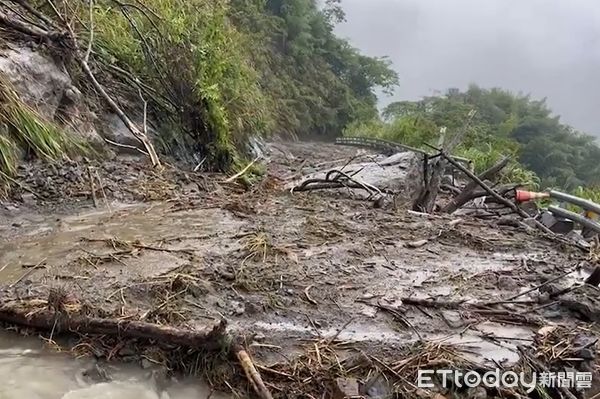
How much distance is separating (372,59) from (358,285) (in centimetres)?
3043

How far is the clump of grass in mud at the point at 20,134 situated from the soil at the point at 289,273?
160 mm

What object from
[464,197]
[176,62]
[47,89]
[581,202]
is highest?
[176,62]

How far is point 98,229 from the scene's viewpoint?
372 centimetres

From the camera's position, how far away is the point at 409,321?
272 cm

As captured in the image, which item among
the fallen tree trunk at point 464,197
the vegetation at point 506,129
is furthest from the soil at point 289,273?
the vegetation at point 506,129

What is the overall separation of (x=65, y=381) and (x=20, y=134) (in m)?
3.18

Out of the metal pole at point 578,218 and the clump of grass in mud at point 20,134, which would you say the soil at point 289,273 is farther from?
the metal pole at point 578,218

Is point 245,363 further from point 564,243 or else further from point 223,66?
point 223,66

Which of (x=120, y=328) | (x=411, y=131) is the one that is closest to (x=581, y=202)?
(x=120, y=328)

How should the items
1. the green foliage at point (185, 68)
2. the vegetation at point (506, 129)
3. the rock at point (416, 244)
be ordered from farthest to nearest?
the vegetation at point (506, 129) < the green foliage at point (185, 68) < the rock at point (416, 244)

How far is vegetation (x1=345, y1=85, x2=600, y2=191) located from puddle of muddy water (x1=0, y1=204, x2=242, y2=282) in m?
11.5

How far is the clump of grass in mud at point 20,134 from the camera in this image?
4285mm

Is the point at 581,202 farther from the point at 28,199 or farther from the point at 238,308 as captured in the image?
the point at 28,199

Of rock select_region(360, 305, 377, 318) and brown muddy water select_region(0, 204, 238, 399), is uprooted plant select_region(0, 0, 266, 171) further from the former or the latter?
rock select_region(360, 305, 377, 318)
